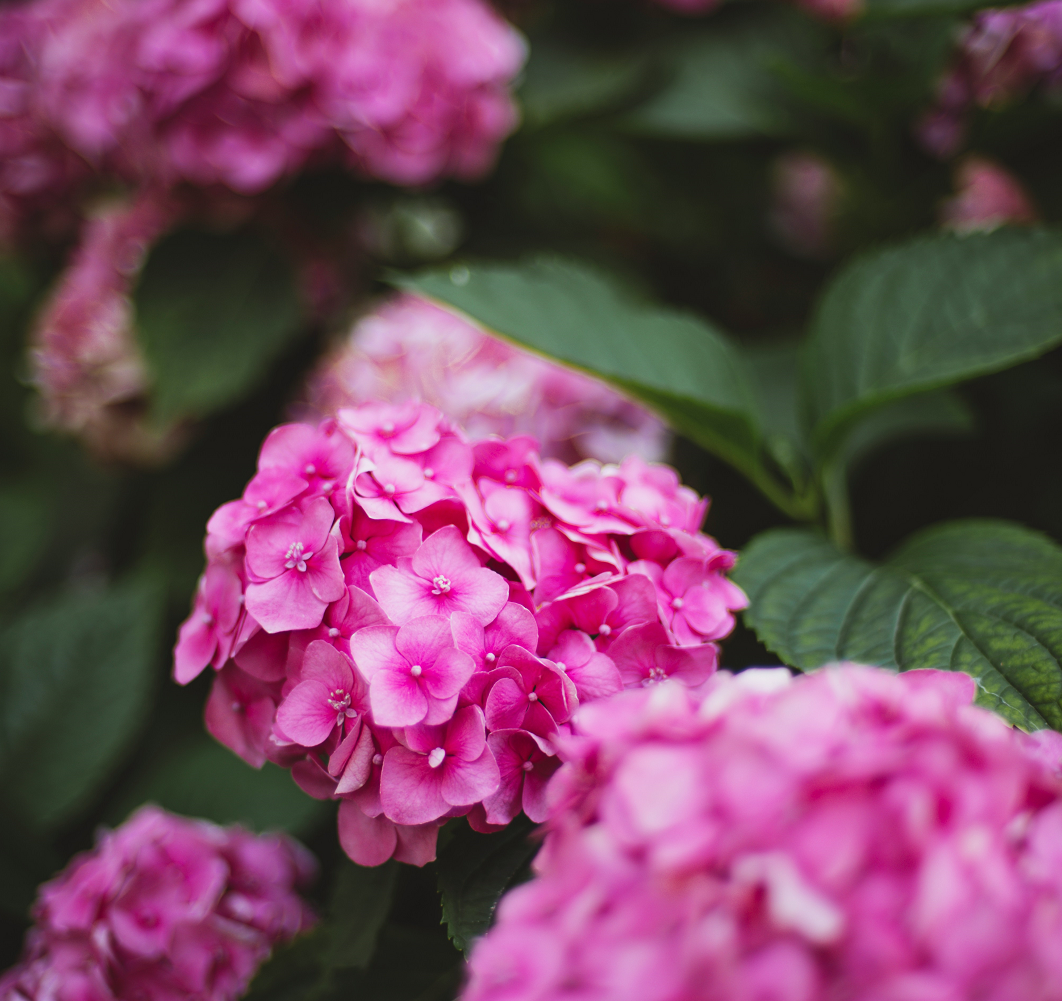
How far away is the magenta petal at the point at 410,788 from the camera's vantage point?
389mm

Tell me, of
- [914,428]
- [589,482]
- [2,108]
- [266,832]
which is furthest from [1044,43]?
[2,108]

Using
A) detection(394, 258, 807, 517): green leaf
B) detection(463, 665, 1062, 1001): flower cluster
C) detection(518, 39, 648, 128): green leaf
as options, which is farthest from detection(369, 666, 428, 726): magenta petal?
detection(518, 39, 648, 128): green leaf

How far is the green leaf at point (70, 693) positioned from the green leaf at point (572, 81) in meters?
0.76

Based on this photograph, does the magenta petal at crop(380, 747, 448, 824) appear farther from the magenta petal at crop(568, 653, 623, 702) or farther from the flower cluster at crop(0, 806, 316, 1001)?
the flower cluster at crop(0, 806, 316, 1001)

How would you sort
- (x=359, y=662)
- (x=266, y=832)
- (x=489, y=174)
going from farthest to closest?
(x=489, y=174), (x=266, y=832), (x=359, y=662)

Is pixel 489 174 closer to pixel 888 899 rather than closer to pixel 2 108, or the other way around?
pixel 2 108

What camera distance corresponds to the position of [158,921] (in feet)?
1.90

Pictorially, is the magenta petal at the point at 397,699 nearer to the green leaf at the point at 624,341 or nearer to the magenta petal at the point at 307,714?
the magenta petal at the point at 307,714

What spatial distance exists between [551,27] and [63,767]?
3.83 feet

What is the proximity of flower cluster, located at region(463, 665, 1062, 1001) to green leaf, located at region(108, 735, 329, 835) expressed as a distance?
0.54m

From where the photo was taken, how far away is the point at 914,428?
807 mm

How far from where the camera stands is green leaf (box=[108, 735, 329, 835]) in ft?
2.59

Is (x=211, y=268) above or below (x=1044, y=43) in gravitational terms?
below

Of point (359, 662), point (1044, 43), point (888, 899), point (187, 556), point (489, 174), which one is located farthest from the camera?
point (489, 174)
